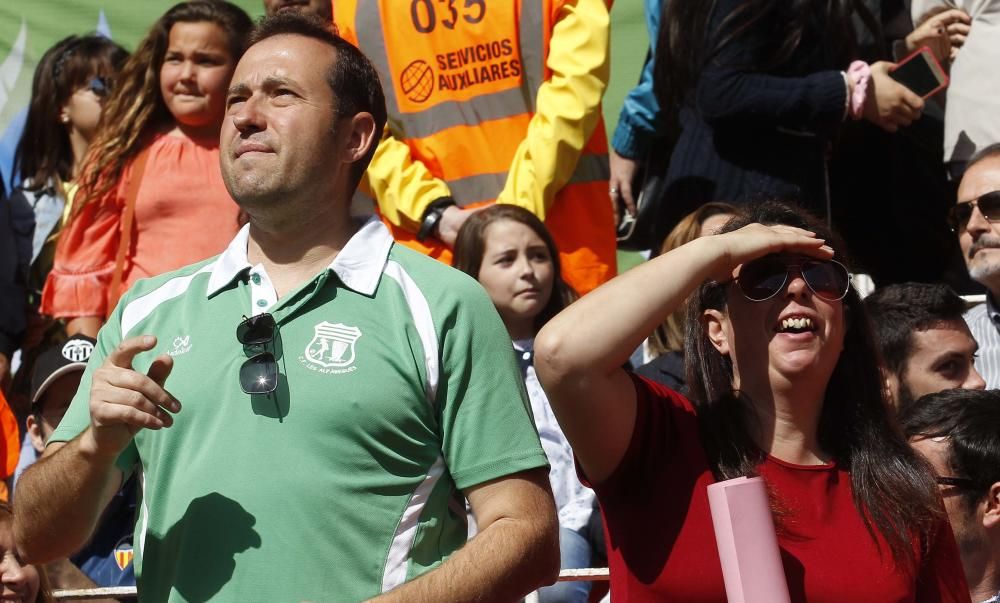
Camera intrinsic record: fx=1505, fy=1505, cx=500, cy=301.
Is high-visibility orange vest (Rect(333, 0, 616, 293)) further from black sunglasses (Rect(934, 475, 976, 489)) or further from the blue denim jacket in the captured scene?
black sunglasses (Rect(934, 475, 976, 489))

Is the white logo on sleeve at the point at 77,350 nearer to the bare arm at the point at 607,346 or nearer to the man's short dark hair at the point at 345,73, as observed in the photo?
the man's short dark hair at the point at 345,73

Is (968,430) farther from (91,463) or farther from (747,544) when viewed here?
(91,463)

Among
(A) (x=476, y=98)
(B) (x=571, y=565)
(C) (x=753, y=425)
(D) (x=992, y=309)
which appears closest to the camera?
(C) (x=753, y=425)

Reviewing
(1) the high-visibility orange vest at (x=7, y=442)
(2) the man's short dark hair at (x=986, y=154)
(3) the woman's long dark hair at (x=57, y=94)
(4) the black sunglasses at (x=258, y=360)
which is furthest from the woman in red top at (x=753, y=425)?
(3) the woman's long dark hair at (x=57, y=94)

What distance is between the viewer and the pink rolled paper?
2.90 meters

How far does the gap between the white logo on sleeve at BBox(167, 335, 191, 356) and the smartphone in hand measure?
142 inches

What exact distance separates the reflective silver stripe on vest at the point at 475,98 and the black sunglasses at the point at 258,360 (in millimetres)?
2938

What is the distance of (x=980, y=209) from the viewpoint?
213 inches

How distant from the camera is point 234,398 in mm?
3053

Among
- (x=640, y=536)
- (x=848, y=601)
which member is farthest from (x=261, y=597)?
(x=848, y=601)

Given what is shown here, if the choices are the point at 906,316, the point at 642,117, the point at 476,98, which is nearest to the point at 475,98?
the point at 476,98

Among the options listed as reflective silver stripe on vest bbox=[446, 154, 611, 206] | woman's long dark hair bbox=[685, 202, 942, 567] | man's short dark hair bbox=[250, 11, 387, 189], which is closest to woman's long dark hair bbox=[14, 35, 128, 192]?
reflective silver stripe on vest bbox=[446, 154, 611, 206]

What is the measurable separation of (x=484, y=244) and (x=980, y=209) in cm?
179

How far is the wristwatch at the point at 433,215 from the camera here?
19.1 ft
